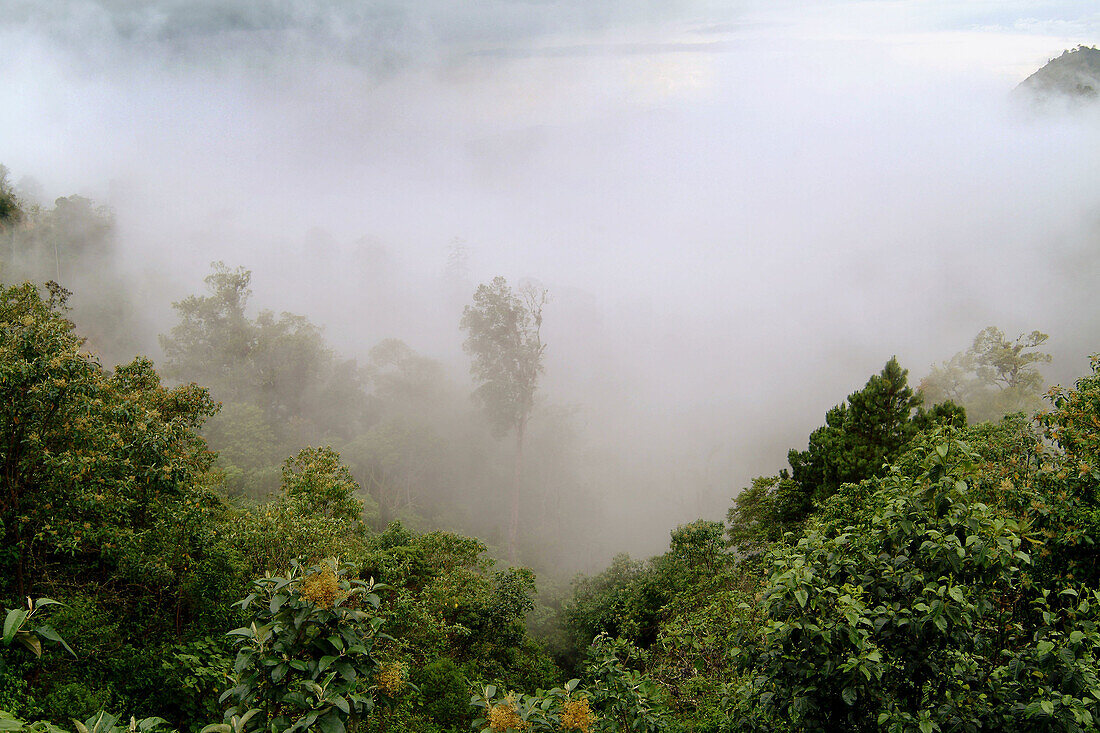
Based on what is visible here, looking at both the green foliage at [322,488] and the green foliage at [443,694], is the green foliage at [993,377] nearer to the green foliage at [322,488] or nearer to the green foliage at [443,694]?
the green foliage at [443,694]

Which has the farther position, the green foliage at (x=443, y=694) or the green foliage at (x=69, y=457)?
the green foliage at (x=443, y=694)

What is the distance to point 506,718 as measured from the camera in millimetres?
2463

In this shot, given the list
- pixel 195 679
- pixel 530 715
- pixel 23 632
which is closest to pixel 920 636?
pixel 530 715

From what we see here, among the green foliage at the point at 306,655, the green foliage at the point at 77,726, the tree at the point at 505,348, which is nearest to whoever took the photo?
the green foliage at the point at 77,726

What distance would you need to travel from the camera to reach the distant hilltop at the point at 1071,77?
71000 millimetres

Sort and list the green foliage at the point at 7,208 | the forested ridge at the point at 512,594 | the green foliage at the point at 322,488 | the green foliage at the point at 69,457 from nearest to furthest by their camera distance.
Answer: the forested ridge at the point at 512,594 < the green foliage at the point at 69,457 < the green foliage at the point at 322,488 < the green foliage at the point at 7,208

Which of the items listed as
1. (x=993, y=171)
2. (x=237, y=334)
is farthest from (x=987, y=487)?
(x=993, y=171)

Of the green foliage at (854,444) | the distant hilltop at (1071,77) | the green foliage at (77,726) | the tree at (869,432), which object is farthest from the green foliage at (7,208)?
the distant hilltop at (1071,77)

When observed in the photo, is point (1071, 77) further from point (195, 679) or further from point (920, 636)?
point (195, 679)

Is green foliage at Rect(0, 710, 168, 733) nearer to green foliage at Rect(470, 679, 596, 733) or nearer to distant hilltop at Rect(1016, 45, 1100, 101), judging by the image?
green foliage at Rect(470, 679, 596, 733)

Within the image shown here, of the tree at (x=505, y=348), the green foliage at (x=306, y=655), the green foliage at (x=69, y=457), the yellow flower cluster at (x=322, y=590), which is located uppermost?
the tree at (x=505, y=348)

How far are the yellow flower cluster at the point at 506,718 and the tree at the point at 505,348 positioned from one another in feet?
102

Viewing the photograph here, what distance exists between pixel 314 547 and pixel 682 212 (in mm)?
97384

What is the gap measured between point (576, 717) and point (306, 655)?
1.24 m
